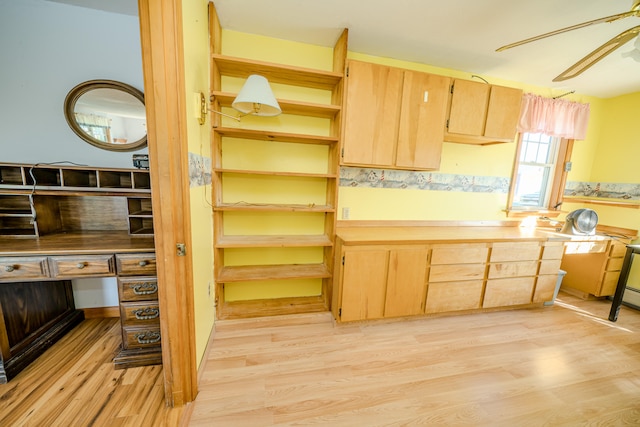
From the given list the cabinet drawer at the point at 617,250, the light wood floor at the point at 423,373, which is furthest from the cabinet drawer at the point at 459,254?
the cabinet drawer at the point at 617,250

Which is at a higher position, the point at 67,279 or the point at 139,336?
the point at 67,279

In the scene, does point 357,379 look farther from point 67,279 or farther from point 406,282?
point 67,279

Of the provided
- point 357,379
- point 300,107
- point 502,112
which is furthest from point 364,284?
point 502,112

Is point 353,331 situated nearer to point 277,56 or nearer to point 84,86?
point 277,56

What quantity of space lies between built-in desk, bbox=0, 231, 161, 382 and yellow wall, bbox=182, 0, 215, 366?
287mm

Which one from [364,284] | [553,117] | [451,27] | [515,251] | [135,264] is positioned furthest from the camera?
[553,117]

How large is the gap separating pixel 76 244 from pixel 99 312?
95 centimetres

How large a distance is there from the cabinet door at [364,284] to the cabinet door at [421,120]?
870 mm

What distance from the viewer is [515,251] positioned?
7.04ft

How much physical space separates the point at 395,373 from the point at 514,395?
0.71 meters

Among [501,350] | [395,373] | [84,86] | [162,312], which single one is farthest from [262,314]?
[84,86]

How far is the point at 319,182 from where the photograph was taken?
218 cm

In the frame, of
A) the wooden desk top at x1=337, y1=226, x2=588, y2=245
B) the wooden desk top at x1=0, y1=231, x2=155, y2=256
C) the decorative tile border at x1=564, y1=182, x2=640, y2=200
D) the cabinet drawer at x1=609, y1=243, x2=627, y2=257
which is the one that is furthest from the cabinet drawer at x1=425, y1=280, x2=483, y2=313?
the wooden desk top at x1=0, y1=231, x2=155, y2=256

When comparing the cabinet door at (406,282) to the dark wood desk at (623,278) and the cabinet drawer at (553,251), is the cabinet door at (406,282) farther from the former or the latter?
the dark wood desk at (623,278)
